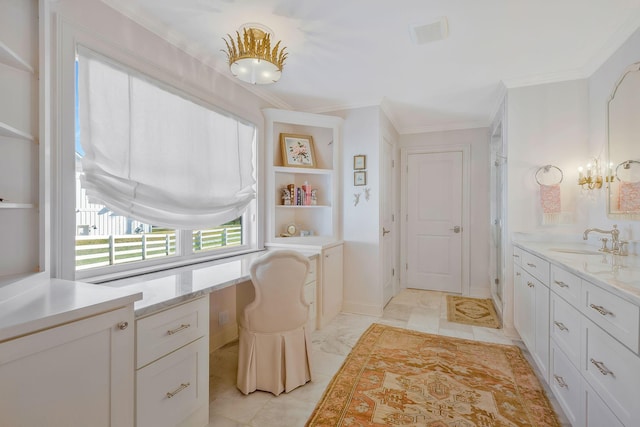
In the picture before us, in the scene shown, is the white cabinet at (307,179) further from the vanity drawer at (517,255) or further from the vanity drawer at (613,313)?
the vanity drawer at (613,313)

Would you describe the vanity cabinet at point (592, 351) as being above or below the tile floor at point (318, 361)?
above

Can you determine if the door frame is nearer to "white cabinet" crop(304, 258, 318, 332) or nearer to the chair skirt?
"white cabinet" crop(304, 258, 318, 332)

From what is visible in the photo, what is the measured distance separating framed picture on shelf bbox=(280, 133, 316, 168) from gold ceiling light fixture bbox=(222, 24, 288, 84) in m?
1.37

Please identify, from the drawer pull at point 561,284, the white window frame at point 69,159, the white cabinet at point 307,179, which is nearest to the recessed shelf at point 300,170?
the white cabinet at point 307,179

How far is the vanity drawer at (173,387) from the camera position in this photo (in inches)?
51.4

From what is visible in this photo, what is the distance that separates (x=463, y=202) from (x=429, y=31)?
9.16 feet

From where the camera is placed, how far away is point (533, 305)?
7.16ft

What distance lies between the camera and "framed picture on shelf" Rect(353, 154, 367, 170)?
11.2 feet

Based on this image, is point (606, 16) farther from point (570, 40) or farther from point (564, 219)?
point (564, 219)

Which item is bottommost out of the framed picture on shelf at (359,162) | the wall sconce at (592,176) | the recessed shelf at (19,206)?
the recessed shelf at (19,206)

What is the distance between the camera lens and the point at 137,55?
6.32 ft

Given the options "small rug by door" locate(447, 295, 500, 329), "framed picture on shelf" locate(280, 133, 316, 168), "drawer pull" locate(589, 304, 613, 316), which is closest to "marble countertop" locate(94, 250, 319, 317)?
"framed picture on shelf" locate(280, 133, 316, 168)

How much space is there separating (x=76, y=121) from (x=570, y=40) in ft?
10.9

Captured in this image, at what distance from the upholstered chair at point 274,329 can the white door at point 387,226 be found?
183 centimetres
